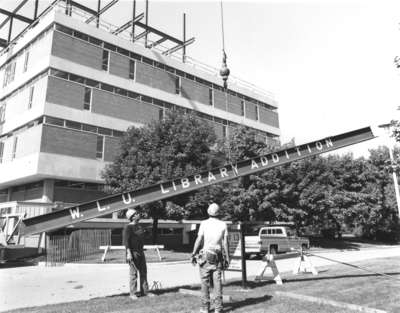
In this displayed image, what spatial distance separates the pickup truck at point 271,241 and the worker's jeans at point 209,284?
48.7ft

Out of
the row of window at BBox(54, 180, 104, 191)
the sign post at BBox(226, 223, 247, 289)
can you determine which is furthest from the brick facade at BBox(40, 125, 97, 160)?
the sign post at BBox(226, 223, 247, 289)

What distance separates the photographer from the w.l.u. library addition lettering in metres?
8.06

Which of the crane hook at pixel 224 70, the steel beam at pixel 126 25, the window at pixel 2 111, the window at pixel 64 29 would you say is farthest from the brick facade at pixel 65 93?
the crane hook at pixel 224 70

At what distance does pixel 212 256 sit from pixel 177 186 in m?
2.28

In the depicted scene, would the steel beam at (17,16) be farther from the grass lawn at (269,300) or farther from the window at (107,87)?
the grass lawn at (269,300)

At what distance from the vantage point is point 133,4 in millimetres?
37625

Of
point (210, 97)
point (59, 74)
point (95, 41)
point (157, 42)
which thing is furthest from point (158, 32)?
point (59, 74)

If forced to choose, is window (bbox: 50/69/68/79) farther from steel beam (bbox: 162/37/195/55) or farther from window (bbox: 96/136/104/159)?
steel beam (bbox: 162/37/195/55)

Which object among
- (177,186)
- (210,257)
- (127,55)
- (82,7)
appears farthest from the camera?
(127,55)

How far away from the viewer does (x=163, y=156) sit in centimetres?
2405

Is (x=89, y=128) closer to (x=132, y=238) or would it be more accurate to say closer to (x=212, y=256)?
(x=132, y=238)

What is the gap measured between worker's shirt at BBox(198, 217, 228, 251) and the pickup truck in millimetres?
14865

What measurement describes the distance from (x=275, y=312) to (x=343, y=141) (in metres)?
5.85

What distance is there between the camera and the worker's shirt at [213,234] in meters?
7.12
